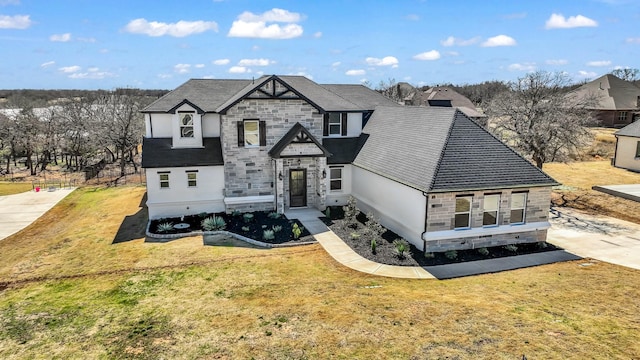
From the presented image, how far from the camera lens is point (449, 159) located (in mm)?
18344

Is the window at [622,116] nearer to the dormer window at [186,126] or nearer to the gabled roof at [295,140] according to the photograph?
the gabled roof at [295,140]

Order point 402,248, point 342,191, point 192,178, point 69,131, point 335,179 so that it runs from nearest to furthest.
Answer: point 402,248, point 192,178, point 335,179, point 342,191, point 69,131

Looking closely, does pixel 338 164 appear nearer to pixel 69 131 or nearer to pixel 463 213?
pixel 463 213

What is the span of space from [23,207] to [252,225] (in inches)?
716

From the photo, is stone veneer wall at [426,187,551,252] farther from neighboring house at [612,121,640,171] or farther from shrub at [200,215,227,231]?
neighboring house at [612,121,640,171]

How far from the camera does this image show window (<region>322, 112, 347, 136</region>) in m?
27.0

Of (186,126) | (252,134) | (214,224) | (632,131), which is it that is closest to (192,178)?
(186,126)

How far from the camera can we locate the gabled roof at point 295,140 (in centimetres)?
2333

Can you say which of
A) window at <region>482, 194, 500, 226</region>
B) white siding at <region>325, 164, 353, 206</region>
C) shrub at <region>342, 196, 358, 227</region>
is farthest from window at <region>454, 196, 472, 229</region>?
white siding at <region>325, 164, 353, 206</region>

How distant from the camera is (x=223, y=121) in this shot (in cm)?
2317

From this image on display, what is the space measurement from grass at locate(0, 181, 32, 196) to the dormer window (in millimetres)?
19346

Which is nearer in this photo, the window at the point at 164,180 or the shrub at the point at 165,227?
the shrub at the point at 165,227

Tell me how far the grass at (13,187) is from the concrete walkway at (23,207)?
1.49 metres

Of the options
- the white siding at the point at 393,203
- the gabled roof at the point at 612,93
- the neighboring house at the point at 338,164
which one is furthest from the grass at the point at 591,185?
the gabled roof at the point at 612,93
